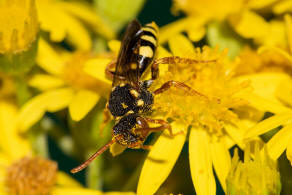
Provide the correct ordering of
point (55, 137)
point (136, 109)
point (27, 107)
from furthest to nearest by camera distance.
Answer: point (55, 137) → point (27, 107) → point (136, 109)

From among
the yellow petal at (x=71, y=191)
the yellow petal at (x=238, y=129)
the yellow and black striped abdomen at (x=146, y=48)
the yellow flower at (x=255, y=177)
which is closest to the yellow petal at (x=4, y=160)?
the yellow petal at (x=71, y=191)

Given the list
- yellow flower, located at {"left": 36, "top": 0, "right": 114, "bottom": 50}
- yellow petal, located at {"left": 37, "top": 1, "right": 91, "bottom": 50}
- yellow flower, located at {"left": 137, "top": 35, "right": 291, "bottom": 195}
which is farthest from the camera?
yellow flower, located at {"left": 36, "top": 0, "right": 114, "bottom": 50}

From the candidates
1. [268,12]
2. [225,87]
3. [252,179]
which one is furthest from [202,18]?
[252,179]

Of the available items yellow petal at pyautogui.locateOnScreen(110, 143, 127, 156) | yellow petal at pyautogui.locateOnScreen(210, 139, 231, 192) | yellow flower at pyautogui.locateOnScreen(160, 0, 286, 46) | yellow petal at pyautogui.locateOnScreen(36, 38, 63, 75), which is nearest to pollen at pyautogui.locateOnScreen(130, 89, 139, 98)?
yellow petal at pyautogui.locateOnScreen(110, 143, 127, 156)

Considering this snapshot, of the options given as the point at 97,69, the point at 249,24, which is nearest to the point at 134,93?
the point at 97,69

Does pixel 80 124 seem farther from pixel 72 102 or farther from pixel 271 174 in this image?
pixel 271 174

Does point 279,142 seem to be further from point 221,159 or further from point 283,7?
point 283,7

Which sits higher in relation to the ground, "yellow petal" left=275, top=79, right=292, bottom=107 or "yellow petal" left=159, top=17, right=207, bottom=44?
"yellow petal" left=159, top=17, right=207, bottom=44

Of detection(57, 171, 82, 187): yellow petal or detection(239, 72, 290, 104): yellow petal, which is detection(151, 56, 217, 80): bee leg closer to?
detection(239, 72, 290, 104): yellow petal
